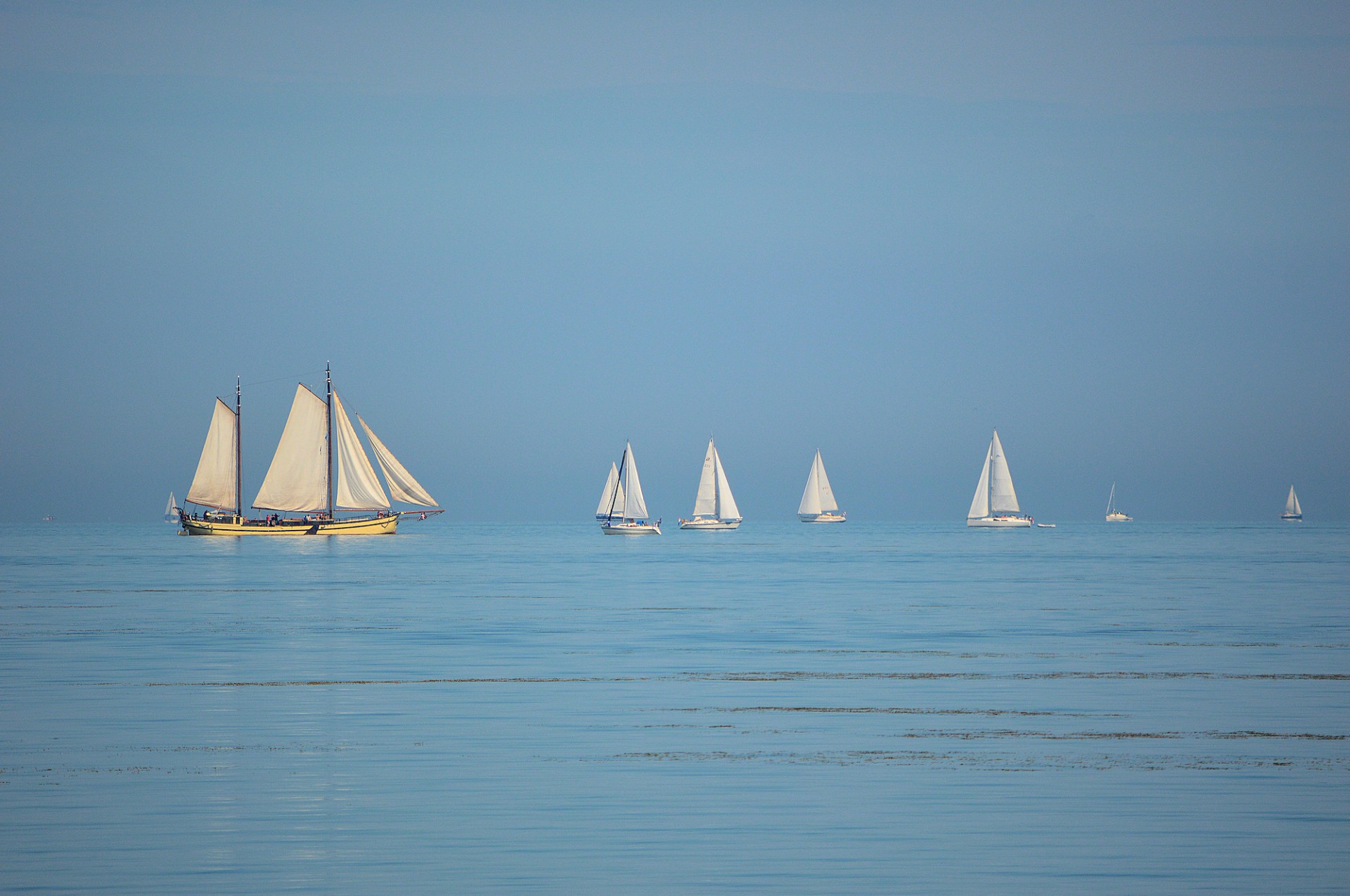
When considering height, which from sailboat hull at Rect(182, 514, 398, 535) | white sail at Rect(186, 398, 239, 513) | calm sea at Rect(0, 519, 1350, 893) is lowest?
calm sea at Rect(0, 519, 1350, 893)

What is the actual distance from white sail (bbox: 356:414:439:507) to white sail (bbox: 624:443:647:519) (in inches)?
1196

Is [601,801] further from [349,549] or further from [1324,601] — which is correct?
[349,549]

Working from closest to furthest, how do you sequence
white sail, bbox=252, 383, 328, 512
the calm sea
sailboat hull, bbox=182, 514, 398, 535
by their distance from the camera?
the calm sea
white sail, bbox=252, 383, 328, 512
sailboat hull, bbox=182, 514, 398, 535

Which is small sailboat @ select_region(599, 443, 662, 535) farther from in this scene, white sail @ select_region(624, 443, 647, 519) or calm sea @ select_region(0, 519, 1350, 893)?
calm sea @ select_region(0, 519, 1350, 893)

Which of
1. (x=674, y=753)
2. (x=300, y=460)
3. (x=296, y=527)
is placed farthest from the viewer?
(x=296, y=527)

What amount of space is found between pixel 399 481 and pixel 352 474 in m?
4.72

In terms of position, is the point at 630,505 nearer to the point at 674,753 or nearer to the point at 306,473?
the point at 306,473

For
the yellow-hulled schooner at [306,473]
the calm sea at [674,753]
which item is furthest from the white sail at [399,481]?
the calm sea at [674,753]

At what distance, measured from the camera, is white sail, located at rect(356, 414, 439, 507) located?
515 ft

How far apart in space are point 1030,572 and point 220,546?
89.4 m

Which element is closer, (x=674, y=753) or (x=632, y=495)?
(x=674, y=753)

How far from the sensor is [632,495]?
190m

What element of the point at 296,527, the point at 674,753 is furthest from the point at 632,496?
the point at 674,753

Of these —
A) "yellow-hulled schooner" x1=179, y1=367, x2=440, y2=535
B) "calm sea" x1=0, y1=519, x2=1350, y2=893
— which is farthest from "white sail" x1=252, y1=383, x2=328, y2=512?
"calm sea" x1=0, y1=519, x2=1350, y2=893
